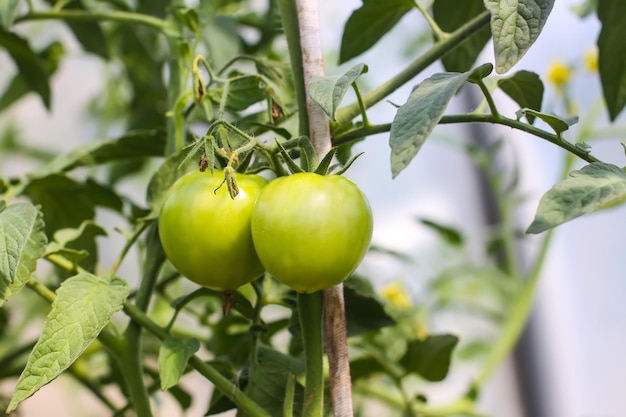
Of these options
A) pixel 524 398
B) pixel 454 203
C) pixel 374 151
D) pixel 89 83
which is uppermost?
pixel 89 83

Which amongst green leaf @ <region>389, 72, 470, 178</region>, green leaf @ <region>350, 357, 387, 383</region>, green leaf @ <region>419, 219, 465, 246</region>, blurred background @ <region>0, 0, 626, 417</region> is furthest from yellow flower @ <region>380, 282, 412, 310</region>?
green leaf @ <region>389, 72, 470, 178</region>

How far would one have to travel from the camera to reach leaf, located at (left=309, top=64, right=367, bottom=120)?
1.01 ft

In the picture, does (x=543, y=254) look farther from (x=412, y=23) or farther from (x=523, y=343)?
(x=412, y=23)

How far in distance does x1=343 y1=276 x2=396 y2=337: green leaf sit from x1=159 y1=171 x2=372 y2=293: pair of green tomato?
10 cm

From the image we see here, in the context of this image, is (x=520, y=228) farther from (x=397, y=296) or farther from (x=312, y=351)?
(x=312, y=351)

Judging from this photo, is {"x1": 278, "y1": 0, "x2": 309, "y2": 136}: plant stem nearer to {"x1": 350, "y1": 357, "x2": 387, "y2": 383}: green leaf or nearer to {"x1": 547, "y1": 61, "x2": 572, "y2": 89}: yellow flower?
{"x1": 350, "y1": 357, "x2": 387, "y2": 383}: green leaf

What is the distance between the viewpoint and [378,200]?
1758 mm

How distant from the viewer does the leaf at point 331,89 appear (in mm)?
308

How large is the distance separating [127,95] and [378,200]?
31.2 inches

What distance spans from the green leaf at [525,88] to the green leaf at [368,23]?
10 centimetres

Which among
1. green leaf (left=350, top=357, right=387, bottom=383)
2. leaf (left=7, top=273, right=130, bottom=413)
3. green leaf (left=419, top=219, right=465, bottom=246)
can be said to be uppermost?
leaf (left=7, top=273, right=130, bottom=413)

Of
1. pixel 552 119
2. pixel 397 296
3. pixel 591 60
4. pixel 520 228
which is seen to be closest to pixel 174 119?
pixel 552 119

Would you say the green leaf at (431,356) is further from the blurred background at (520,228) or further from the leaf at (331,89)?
the blurred background at (520,228)

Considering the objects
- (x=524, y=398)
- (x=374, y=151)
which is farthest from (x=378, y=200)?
(x=524, y=398)
